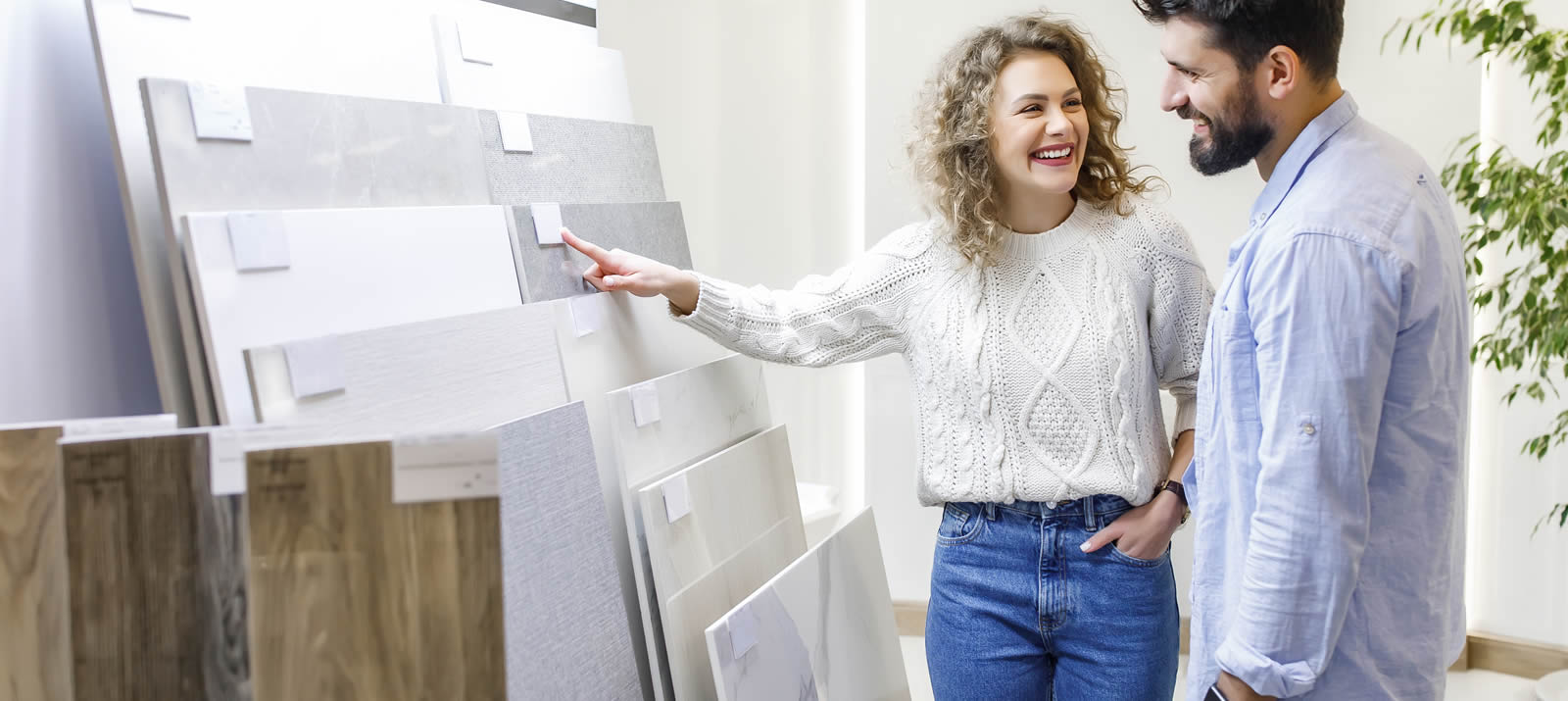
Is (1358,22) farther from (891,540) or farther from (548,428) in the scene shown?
(548,428)

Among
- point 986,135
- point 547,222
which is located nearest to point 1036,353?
point 986,135

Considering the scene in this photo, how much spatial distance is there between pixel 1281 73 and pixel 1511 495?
257 centimetres

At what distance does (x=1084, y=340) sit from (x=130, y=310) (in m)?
1.30

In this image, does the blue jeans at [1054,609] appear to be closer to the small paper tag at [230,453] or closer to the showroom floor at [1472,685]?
the small paper tag at [230,453]

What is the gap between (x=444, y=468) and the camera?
0.96 metres

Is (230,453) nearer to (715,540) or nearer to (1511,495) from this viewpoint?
(715,540)

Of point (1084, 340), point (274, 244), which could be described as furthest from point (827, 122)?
point (274, 244)

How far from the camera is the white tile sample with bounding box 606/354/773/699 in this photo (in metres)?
→ 1.71

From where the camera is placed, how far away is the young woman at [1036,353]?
5.45ft

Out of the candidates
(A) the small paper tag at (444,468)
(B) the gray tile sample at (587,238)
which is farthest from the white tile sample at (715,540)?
(A) the small paper tag at (444,468)

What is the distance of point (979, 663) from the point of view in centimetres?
172

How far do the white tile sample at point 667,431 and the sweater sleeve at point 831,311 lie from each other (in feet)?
0.43

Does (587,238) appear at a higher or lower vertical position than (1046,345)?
higher

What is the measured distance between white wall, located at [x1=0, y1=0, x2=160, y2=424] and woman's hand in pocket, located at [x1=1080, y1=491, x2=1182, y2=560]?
4.36 ft
